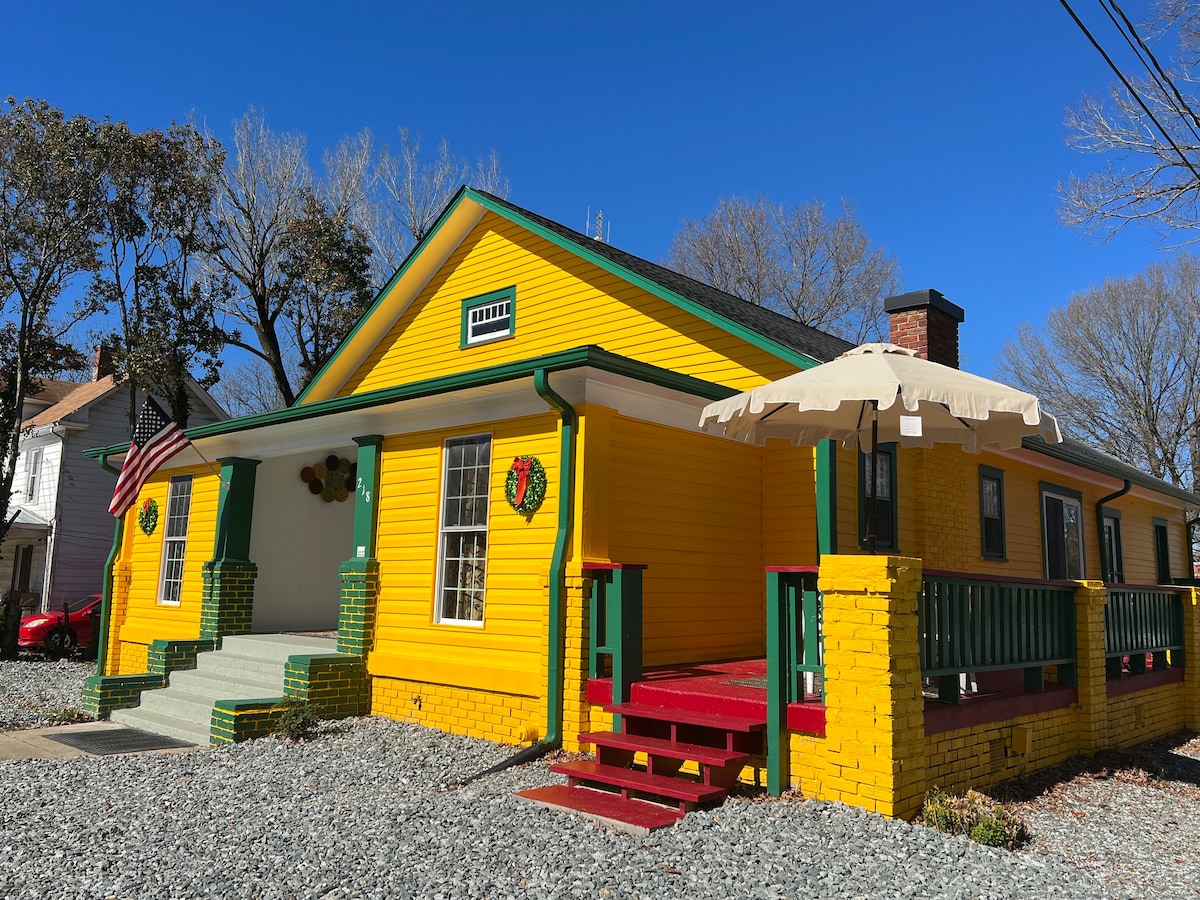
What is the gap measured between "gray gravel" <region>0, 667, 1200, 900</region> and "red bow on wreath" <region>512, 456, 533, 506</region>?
242cm

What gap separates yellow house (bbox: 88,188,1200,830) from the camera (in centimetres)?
756

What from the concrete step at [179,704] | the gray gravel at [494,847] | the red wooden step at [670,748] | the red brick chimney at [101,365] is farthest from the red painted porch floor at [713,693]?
the red brick chimney at [101,365]

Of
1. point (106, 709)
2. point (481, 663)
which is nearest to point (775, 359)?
point (481, 663)

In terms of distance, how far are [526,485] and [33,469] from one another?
2234 cm

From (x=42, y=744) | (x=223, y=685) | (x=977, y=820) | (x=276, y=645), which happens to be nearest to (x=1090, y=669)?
(x=977, y=820)

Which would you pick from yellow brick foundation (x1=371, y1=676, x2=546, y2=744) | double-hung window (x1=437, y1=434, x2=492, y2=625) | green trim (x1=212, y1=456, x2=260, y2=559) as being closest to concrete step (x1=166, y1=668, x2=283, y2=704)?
yellow brick foundation (x1=371, y1=676, x2=546, y2=744)

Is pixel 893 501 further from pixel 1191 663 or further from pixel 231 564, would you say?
pixel 231 564

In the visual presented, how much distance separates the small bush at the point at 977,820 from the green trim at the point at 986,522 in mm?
7016

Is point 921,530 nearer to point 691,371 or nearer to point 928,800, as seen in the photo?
point 691,371

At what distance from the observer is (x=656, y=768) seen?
20.6 feet

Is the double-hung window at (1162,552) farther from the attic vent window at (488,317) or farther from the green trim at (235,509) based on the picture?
the green trim at (235,509)

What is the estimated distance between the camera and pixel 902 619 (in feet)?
18.1

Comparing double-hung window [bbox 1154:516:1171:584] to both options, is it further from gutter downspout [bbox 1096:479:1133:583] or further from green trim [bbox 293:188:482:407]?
green trim [bbox 293:188:482:407]

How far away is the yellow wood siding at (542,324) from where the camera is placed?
10.6 meters
